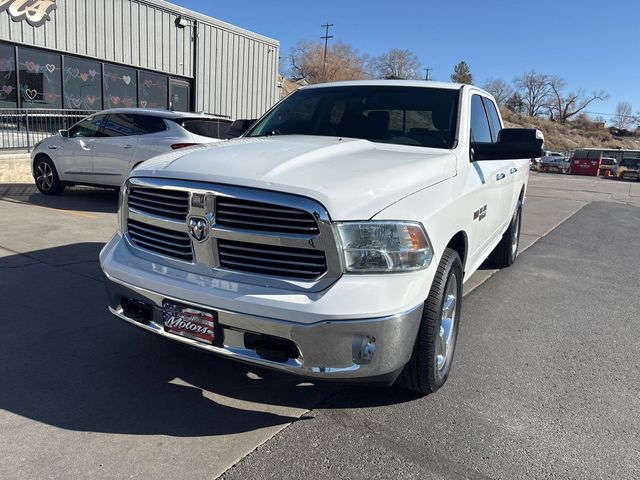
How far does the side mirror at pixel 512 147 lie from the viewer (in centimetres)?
357

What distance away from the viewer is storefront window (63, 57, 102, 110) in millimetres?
13953

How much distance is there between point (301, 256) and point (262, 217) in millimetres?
263

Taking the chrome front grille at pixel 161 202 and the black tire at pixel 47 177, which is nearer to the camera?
the chrome front grille at pixel 161 202

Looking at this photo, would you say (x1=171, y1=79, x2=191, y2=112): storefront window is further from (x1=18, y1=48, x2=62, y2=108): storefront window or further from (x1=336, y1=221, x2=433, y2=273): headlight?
(x1=336, y1=221, x2=433, y2=273): headlight

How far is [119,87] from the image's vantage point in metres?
15.3

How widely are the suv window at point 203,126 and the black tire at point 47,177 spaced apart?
9.62 feet

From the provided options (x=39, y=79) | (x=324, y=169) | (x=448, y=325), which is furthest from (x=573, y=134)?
(x=324, y=169)

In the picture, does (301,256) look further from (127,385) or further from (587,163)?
(587,163)

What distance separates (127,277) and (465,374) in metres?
2.19

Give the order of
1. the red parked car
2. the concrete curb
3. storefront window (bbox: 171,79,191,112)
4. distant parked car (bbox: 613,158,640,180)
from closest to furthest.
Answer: the concrete curb, storefront window (bbox: 171,79,191,112), distant parked car (bbox: 613,158,640,180), the red parked car

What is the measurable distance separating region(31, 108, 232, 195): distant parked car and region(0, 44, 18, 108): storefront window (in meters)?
3.51

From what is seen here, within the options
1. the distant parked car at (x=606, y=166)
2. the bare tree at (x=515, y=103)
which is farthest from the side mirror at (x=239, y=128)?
the bare tree at (x=515, y=103)

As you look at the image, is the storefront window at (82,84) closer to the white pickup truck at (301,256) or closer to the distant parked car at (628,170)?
the white pickup truck at (301,256)

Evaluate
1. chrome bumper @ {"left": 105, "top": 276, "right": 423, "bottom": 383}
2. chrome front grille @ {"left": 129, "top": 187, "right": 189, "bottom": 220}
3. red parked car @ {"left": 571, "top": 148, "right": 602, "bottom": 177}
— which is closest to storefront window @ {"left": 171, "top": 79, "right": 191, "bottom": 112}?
chrome front grille @ {"left": 129, "top": 187, "right": 189, "bottom": 220}
